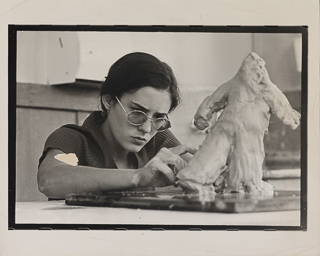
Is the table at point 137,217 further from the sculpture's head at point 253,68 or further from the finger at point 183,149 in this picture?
the sculpture's head at point 253,68

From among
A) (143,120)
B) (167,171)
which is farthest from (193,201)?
(143,120)

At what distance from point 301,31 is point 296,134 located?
0.64ft

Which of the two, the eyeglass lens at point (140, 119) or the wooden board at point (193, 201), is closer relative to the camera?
the wooden board at point (193, 201)

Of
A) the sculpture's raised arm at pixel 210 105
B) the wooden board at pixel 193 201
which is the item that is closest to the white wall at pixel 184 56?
the sculpture's raised arm at pixel 210 105

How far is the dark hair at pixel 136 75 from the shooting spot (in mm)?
1111

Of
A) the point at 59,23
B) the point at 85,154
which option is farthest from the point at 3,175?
the point at 59,23

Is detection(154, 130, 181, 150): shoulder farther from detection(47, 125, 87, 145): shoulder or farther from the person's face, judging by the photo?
detection(47, 125, 87, 145): shoulder

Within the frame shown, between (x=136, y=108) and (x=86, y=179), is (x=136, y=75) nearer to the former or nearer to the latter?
(x=136, y=108)

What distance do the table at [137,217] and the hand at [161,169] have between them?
0.20ft

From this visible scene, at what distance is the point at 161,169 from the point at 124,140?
0.34 feet

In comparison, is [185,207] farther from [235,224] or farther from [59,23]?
[59,23]

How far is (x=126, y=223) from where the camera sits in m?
1.06

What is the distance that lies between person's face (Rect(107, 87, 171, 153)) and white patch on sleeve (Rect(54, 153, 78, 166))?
0.08 meters

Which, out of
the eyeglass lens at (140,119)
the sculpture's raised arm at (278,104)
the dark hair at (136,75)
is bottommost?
the eyeglass lens at (140,119)
